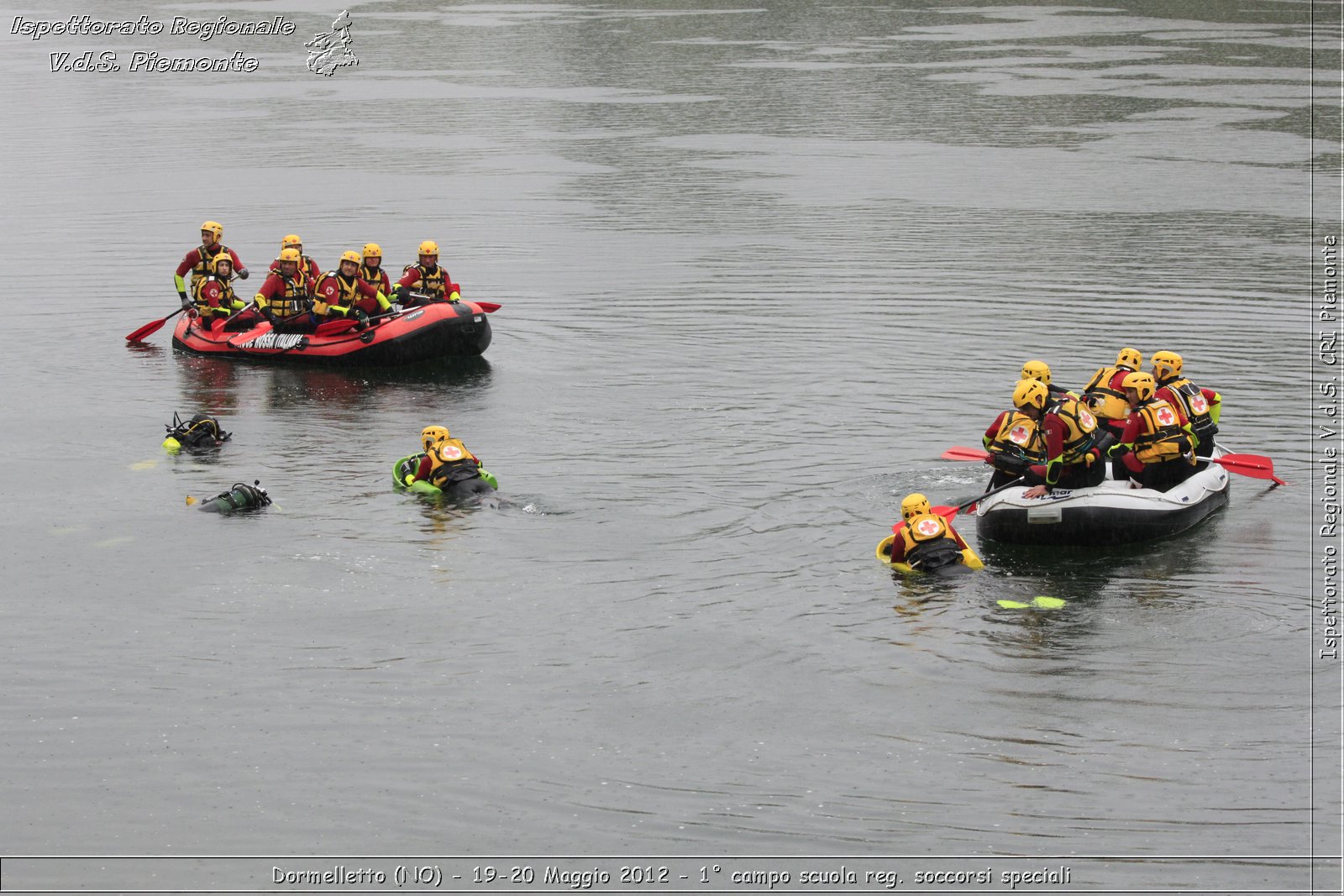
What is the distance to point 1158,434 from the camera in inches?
822

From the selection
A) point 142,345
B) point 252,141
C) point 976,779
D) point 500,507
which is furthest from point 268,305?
point 252,141

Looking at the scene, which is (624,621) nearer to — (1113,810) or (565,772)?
(565,772)

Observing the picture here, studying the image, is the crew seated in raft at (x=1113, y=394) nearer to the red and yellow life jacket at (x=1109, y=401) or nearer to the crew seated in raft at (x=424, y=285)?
the red and yellow life jacket at (x=1109, y=401)

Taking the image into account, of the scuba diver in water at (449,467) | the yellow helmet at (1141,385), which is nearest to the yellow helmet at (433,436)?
the scuba diver in water at (449,467)

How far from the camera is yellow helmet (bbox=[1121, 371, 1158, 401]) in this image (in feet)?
68.4

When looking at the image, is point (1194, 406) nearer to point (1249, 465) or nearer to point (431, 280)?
point (1249, 465)

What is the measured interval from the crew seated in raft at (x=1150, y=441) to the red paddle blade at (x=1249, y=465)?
0.92 m

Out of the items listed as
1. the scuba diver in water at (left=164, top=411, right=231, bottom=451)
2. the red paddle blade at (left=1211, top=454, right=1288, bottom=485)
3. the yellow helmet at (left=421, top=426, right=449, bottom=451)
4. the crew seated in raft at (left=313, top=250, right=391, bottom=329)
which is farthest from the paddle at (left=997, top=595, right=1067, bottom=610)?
the crew seated in raft at (left=313, top=250, right=391, bottom=329)

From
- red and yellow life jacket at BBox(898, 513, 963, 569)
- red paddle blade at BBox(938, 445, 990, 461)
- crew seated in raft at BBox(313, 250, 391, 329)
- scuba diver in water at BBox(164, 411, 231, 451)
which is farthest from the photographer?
crew seated in raft at BBox(313, 250, 391, 329)

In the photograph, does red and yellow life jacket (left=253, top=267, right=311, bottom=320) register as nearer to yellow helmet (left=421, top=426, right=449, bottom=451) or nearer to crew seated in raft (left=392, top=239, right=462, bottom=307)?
crew seated in raft (left=392, top=239, right=462, bottom=307)

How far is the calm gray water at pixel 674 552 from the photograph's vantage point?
14.8 metres

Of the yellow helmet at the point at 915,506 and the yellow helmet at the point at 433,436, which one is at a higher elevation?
the yellow helmet at the point at 433,436

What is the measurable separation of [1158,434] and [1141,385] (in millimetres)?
652

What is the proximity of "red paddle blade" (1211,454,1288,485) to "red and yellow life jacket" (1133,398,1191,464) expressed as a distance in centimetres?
104
